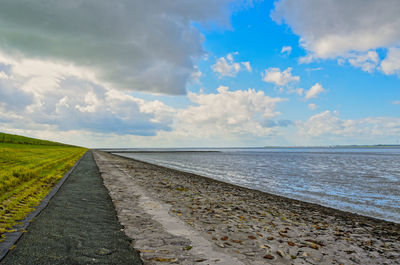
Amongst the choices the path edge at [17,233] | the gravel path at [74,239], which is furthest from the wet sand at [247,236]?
the path edge at [17,233]

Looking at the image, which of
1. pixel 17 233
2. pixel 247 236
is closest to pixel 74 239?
pixel 17 233

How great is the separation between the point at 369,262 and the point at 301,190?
18220mm

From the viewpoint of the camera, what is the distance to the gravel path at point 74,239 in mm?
5543

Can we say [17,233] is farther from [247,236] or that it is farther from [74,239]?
[247,236]

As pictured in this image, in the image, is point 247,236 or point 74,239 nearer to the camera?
point 74,239

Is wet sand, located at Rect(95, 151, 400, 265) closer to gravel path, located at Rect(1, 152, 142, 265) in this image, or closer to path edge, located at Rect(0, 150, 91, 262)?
gravel path, located at Rect(1, 152, 142, 265)

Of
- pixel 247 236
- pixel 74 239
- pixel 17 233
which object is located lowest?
pixel 247 236

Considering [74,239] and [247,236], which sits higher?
[74,239]

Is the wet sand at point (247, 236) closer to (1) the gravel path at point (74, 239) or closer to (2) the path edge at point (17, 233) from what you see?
(1) the gravel path at point (74, 239)

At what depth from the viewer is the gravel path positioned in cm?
554

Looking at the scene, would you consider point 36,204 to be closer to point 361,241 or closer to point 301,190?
point 361,241

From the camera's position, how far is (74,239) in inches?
266

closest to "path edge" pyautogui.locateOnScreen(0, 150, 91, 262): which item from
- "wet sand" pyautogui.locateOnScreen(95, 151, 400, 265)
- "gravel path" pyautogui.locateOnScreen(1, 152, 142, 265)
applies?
"gravel path" pyautogui.locateOnScreen(1, 152, 142, 265)

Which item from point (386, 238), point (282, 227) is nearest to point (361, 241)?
point (386, 238)
